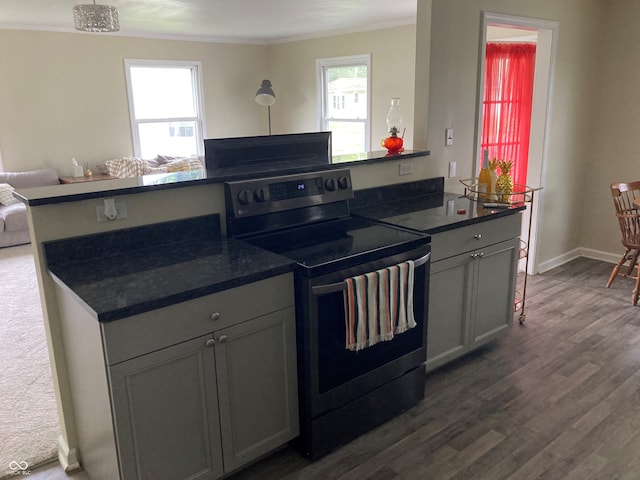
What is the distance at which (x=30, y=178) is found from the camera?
19.9 feet

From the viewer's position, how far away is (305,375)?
6.97ft

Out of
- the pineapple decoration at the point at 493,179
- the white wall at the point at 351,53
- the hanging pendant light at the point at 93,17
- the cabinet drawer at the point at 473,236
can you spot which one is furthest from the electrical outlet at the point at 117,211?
the white wall at the point at 351,53

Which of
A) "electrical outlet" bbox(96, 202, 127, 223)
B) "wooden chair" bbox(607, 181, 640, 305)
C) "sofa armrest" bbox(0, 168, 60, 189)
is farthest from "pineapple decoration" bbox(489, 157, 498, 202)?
"sofa armrest" bbox(0, 168, 60, 189)

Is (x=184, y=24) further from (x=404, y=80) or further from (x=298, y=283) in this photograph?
(x=298, y=283)

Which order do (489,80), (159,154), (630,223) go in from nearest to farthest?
(630,223) → (489,80) → (159,154)

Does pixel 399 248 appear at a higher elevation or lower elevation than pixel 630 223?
higher

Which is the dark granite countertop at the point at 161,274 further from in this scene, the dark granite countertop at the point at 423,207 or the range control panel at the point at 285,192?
the dark granite countertop at the point at 423,207

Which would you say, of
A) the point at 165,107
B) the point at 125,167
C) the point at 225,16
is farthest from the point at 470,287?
the point at 165,107

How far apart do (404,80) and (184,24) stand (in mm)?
2694

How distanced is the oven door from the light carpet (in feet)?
4.04

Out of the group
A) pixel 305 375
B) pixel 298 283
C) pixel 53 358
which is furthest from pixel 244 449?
pixel 53 358

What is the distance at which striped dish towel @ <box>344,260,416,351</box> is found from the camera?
2.11 meters

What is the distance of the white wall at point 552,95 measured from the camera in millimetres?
3252

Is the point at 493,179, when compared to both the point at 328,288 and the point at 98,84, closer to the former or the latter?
the point at 328,288
